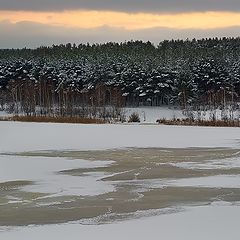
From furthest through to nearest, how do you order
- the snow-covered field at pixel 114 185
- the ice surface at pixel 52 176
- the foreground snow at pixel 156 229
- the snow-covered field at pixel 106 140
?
the snow-covered field at pixel 106 140
the ice surface at pixel 52 176
the snow-covered field at pixel 114 185
the foreground snow at pixel 156 229

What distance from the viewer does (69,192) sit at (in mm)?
13672

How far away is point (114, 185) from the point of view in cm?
1462

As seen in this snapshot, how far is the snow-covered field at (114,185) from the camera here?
9617 mm

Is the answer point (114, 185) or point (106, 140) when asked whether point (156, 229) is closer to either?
point (114, 185)

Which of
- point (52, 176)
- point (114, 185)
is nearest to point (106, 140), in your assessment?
point (52, 176)

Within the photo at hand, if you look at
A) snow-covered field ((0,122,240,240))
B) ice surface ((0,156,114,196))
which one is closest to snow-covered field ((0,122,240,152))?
snow-covered field ((0,122,240,240))

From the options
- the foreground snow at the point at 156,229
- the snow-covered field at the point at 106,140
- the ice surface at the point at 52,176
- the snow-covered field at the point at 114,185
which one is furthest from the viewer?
the snow-covered field at the point at 106,140

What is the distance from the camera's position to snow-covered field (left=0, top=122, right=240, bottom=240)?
9.62 meters

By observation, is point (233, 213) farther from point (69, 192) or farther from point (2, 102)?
point (2, 102)

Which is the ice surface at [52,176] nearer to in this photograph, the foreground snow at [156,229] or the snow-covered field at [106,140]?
the foreground snow at [156,229]

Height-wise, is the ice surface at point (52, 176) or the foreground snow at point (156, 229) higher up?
the ice surface at point (52, 176)

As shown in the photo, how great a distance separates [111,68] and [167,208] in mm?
73225

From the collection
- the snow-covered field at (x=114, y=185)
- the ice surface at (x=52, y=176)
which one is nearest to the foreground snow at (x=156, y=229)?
the snow-covered field at (x=114, y=185)

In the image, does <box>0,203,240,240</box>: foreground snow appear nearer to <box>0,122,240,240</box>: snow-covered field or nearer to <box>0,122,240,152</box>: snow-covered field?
<box>0,122,240,240</box>: snow-covered field
